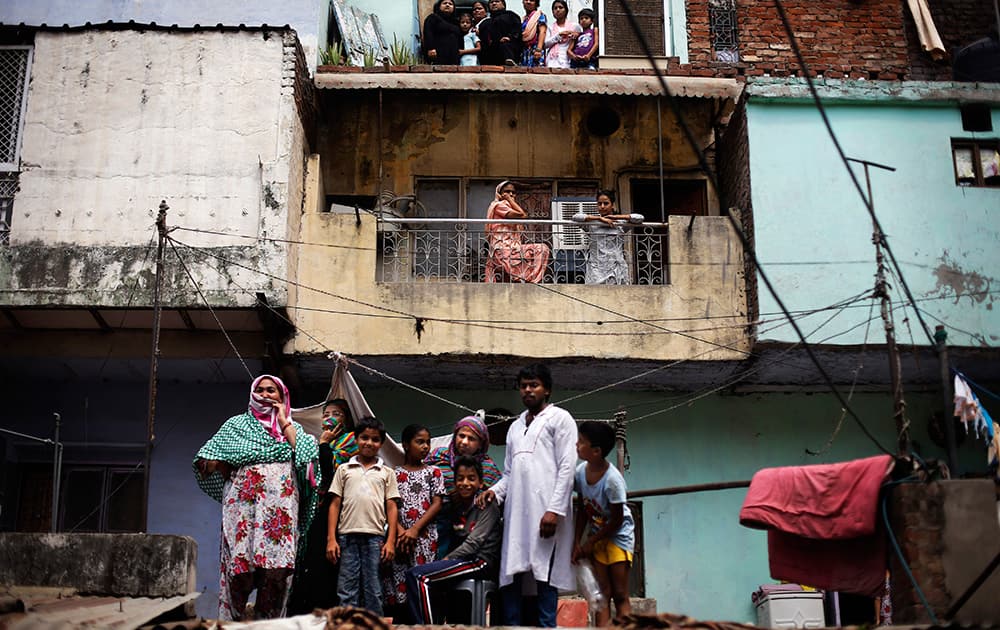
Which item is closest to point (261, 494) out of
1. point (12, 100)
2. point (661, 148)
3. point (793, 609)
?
point (793, 609)

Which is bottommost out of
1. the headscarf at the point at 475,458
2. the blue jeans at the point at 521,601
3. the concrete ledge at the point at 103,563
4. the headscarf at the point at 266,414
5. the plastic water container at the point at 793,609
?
the plastic water container at the point at 793,609

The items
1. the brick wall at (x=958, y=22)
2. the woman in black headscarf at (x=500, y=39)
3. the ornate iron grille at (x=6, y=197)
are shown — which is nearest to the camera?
the ornate iron grille at (x=6, y=197)

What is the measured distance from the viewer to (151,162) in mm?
13453

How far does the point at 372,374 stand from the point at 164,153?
10.7 ft

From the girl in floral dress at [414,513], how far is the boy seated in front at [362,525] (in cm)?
15

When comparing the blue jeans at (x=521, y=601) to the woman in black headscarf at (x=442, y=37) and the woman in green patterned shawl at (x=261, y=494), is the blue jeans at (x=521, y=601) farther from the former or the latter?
the woman in black headscarf at (x=442, y=37)

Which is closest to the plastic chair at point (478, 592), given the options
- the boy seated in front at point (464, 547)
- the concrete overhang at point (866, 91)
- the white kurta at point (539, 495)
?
the boy seated in front at point (464, 547)

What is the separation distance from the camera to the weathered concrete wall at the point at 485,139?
50.8ft

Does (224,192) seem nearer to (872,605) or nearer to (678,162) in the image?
(678,162)

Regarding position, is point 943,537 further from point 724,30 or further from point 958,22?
point 958,22

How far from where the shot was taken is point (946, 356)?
13289mm

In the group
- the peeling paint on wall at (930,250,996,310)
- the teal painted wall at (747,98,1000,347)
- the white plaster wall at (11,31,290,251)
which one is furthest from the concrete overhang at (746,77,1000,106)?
the white plaster wall at (11,31,290,251)

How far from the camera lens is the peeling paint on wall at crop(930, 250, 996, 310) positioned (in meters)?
13.6

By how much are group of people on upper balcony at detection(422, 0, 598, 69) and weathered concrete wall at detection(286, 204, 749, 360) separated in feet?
9.04
